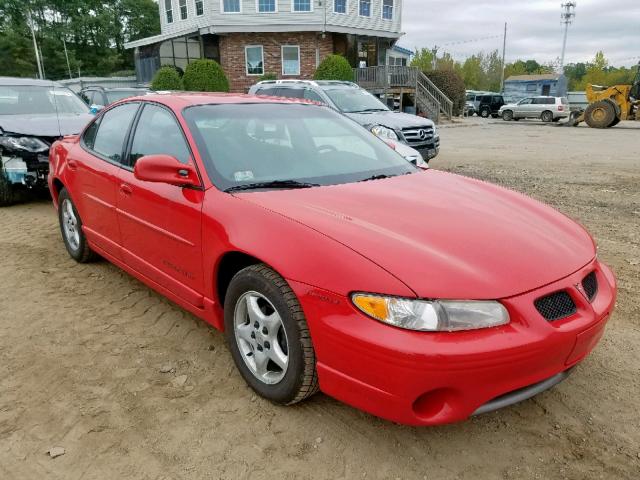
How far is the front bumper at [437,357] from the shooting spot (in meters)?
1.89

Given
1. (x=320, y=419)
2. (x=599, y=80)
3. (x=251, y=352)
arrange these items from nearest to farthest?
(x=320, y=419) < (x=251, y=352) < (x=599, y=80)

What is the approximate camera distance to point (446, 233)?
2312 mm

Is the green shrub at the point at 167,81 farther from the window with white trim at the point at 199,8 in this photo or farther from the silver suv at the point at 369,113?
the silver suv at the point at 369,113

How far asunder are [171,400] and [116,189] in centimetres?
160

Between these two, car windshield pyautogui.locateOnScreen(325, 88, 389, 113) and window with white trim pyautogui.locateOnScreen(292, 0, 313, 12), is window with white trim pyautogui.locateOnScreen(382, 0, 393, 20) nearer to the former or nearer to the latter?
window with white trim pyautogui.locateOnScreen(292, 0, 313, 12)

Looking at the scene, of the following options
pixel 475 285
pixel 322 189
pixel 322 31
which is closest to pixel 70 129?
pixel 322 189

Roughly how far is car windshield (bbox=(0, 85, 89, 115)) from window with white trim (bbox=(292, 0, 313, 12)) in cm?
1941

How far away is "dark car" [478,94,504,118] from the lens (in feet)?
120

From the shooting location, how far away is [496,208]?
2.72m

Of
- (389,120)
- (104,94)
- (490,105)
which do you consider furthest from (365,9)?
(389,120)

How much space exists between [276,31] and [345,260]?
25185 mm

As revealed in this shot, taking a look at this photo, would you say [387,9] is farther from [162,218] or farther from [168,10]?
[162,218]

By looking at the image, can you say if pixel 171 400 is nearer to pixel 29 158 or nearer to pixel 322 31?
pixel 29 158

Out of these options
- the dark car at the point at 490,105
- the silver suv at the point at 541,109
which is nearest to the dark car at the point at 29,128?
the silver suv at the point at 541,109
